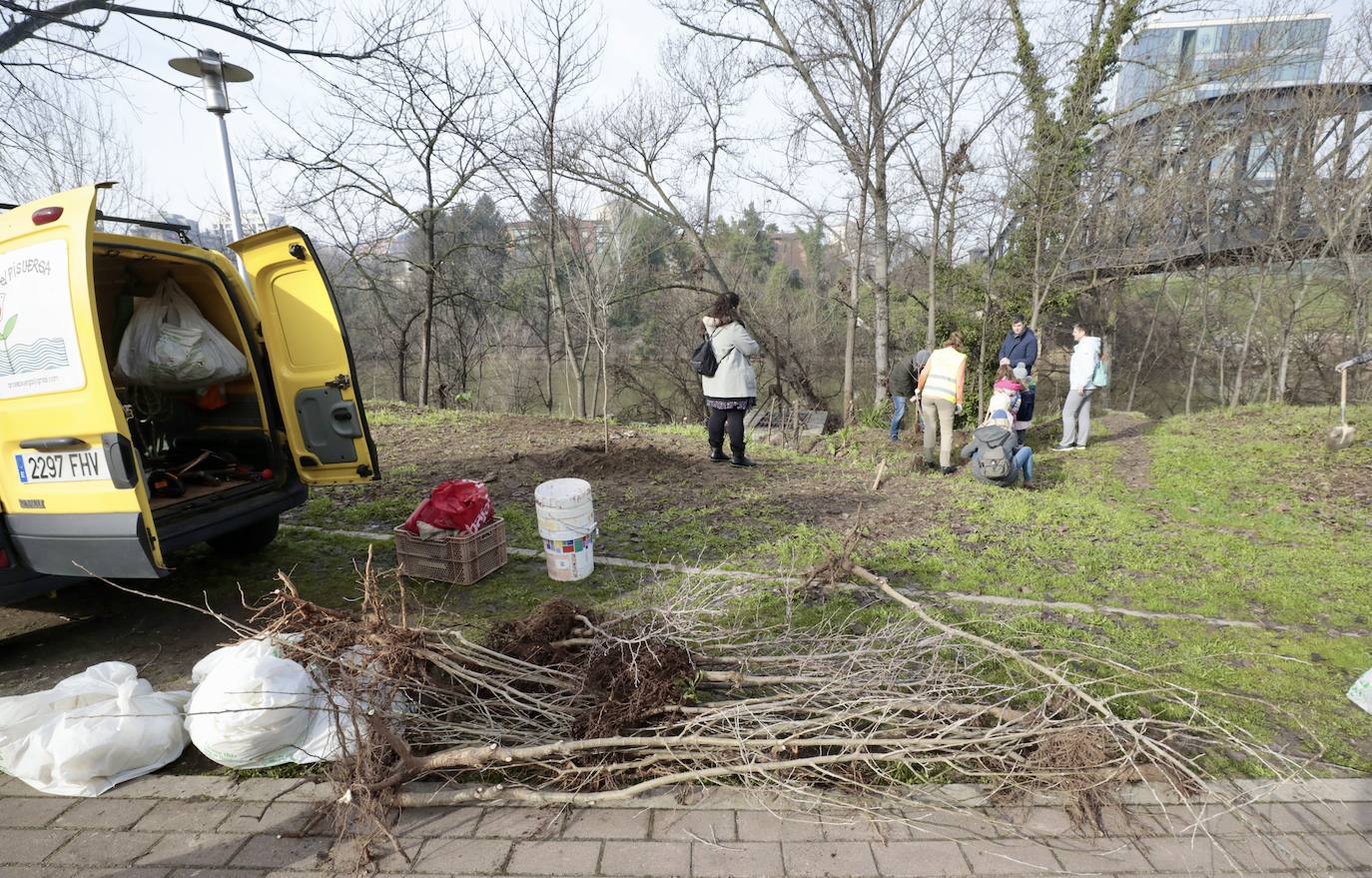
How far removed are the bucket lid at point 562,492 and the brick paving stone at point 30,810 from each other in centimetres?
234

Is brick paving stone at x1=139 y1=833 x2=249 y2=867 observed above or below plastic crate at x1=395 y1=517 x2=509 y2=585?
below

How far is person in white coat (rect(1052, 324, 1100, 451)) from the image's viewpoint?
843 centimetres

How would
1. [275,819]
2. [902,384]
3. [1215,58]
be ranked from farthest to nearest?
[1215,58]
[902,384]
[275,819]

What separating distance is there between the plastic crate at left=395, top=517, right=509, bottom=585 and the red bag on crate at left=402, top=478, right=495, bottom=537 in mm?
63

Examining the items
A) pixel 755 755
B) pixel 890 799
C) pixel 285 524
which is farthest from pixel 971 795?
pixel 285 524

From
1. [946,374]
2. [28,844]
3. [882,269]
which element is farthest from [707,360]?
[882,269]

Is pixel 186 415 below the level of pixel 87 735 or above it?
above

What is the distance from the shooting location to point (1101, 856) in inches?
82.1

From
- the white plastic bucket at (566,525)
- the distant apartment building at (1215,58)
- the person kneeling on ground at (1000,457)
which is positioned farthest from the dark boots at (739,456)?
the distant apartment building at (1215,58)

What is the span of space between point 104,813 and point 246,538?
2.75 m

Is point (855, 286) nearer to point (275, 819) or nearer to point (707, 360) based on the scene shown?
point (707, 360)

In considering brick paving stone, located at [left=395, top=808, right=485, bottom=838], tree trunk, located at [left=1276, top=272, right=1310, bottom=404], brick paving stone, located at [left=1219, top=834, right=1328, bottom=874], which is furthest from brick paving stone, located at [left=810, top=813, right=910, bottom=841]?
tree trunk, located at [left=1276, top=272, right=1310, bottom=404]

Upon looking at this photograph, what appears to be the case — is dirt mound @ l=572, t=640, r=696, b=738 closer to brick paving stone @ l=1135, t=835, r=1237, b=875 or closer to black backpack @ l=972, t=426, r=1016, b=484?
brick paving stone @ l=1135, t=835, r=1237, b=875

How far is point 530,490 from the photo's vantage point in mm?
6391
